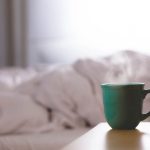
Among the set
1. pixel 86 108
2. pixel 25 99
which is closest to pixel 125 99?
pixel 86 108

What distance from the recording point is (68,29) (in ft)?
7.98

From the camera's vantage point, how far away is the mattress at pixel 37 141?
4.05ft

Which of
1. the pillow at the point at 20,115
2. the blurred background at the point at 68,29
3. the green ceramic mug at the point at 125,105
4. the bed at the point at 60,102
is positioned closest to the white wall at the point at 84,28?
the blurred background at the point at 68,29

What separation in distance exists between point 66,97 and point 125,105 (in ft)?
2.79

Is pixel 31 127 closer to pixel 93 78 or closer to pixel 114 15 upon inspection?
pixel 93 78

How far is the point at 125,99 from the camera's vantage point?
2.10 feet

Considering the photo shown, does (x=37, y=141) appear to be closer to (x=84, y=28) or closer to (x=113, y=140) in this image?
(x=113, y=140)

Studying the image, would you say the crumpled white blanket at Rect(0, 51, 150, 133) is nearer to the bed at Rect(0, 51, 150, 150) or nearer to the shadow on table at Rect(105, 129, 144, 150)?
the bed at Rect(0, 51, 150, 150)

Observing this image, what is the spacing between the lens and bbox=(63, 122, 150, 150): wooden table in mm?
493

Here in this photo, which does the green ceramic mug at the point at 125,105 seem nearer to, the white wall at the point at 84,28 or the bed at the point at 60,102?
the bed at the point at 60,102

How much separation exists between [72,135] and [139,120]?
674 millimetres

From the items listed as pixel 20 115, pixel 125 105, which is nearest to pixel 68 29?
→ pixel 20 115

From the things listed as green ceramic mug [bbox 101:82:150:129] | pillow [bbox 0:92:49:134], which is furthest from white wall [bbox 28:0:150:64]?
green ceramic mug [bbox 101:82:150:129]

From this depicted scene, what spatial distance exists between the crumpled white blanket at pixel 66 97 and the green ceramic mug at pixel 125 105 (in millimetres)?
672
